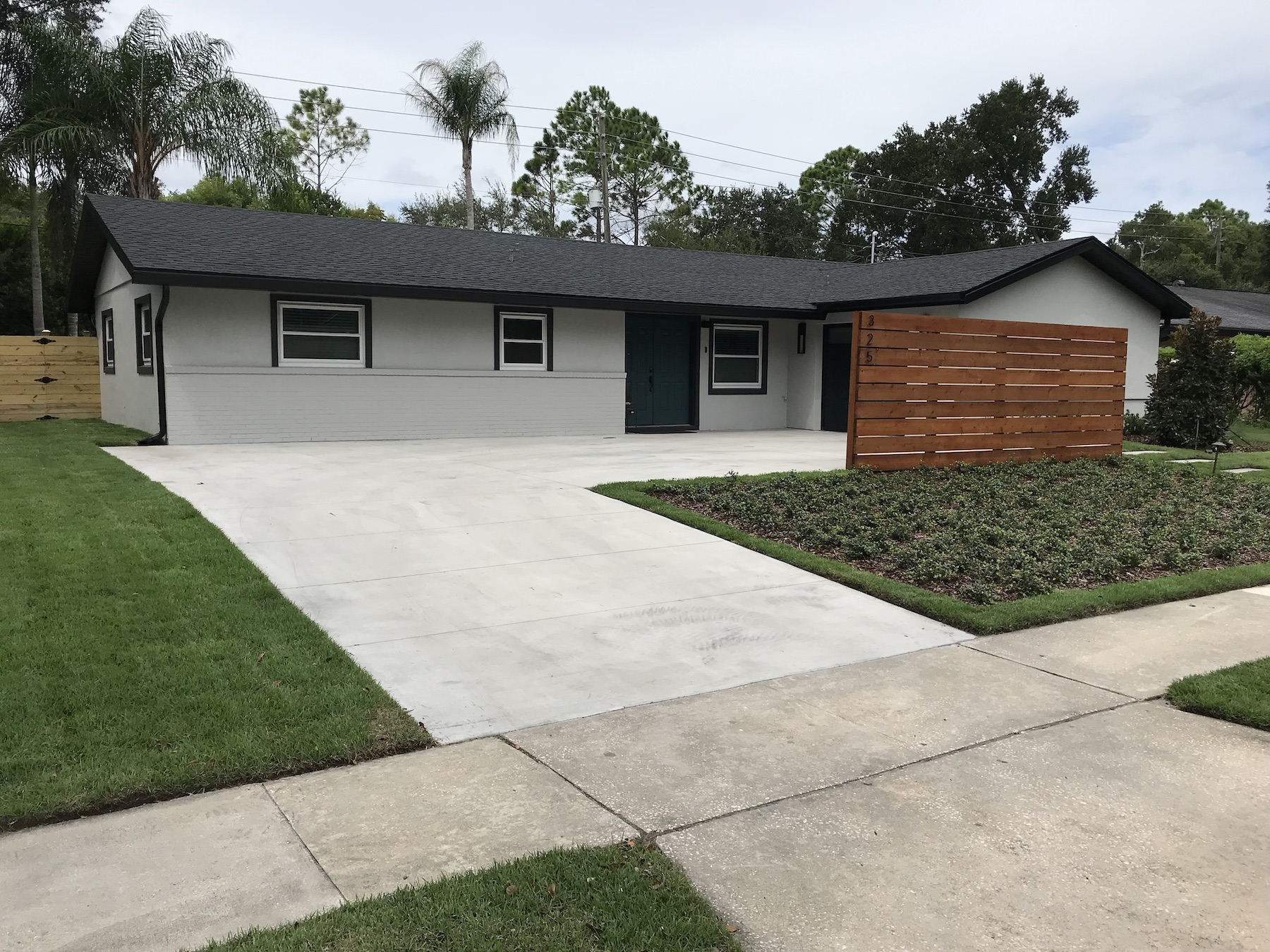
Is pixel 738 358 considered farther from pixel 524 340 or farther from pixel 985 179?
pixel 985 179

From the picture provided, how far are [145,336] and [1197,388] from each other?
58.7ft

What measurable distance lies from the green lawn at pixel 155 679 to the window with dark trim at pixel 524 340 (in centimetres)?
1043

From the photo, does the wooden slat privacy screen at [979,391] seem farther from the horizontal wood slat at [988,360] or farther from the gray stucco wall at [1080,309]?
the gray stucco wall at [1080,309]

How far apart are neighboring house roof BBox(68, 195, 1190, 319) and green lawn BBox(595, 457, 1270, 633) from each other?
732 centimetres

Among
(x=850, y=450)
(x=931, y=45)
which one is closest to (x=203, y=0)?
(x=931, y=45)

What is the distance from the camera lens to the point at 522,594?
Answer: 254 inches

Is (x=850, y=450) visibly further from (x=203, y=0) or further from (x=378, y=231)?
(x=203, y=0)

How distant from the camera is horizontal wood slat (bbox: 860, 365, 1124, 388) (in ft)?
39.4

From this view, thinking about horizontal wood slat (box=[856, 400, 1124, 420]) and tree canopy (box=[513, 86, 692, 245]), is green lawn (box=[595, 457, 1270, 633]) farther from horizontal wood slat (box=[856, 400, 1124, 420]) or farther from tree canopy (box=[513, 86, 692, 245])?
tree canopy (box=[513, 86, 692, 245])

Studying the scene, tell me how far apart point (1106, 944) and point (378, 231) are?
1845 centimetres

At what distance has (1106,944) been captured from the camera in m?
2.70

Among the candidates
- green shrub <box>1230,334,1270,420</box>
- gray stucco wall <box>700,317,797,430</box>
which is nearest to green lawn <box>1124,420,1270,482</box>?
green shrub <box>1230,334,1270,420</box>

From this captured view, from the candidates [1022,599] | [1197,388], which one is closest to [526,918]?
[1022,599]

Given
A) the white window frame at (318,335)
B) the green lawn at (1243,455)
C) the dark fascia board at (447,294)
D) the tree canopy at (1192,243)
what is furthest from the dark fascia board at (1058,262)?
the tree canopy at (1192,243)
